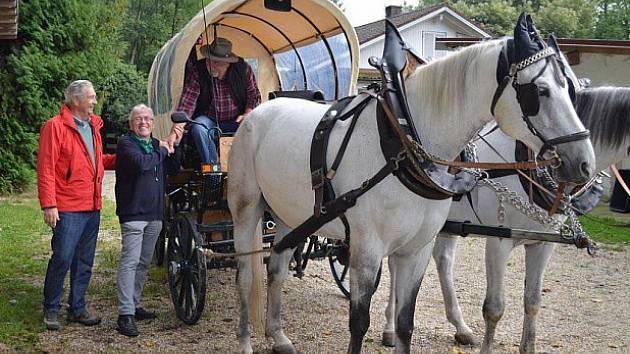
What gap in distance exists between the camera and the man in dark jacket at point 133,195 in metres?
5.05

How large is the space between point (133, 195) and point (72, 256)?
26.8 inches

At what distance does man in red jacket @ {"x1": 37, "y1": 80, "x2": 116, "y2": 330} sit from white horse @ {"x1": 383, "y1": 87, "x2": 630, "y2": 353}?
276cm

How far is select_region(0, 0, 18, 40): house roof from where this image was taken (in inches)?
260

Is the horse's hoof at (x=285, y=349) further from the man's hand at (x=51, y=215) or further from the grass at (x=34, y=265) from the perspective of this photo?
the man's hand at (x=51, y=215)

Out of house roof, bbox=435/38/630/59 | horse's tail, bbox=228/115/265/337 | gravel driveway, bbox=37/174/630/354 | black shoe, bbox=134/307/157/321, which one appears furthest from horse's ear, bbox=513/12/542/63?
house roof, bbox=435/38/630/59

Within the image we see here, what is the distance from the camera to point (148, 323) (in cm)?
546

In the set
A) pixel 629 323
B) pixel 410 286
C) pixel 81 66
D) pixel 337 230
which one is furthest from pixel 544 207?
pixel 81 66

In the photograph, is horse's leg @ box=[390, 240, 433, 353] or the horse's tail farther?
the horse's tail

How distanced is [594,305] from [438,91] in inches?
157

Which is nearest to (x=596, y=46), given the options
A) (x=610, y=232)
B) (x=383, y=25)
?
(x=610, y=232)

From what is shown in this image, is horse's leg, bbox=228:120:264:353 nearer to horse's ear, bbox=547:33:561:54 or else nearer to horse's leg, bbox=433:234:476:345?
horse's leg, bbox=433:234:476:345

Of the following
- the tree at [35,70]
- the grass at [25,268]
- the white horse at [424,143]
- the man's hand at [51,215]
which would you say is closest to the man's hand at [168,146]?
the man's hand at [51,215]

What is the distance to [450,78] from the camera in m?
3.28

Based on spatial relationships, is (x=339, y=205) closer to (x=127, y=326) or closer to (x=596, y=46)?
(x=127, y=326)
